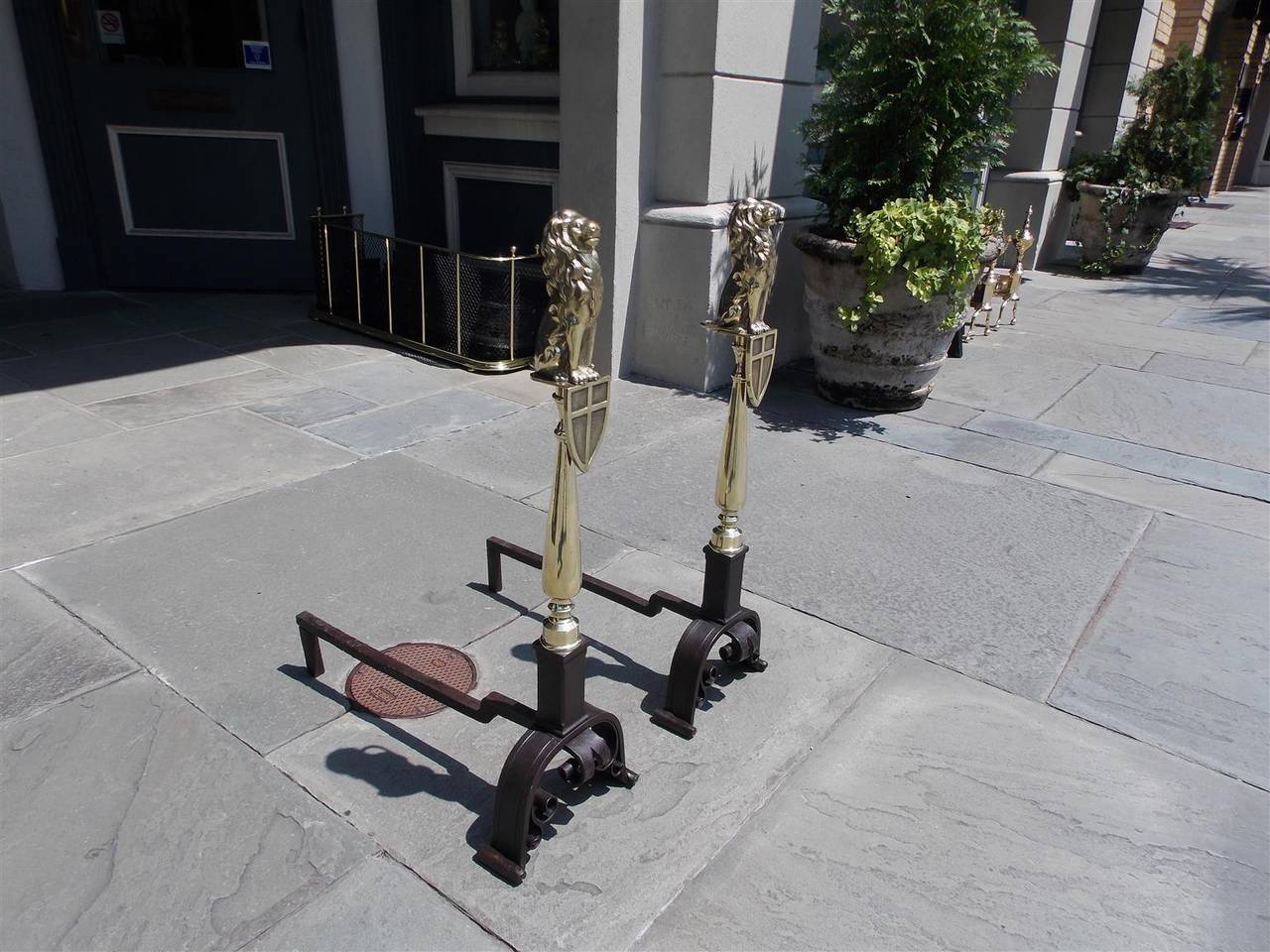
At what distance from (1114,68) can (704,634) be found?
42.4ft

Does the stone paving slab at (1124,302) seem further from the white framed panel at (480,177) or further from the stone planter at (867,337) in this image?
the white framed panel at (480,177)

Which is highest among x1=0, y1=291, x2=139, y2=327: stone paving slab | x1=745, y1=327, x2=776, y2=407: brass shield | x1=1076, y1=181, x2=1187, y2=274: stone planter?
x1=745, y1=327, x2=776, y2=407: brass shield

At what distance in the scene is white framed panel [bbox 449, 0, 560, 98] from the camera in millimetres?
7243

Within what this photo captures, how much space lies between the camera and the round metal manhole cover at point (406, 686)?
305cm

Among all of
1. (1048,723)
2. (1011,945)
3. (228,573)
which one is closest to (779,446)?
(1048,723)

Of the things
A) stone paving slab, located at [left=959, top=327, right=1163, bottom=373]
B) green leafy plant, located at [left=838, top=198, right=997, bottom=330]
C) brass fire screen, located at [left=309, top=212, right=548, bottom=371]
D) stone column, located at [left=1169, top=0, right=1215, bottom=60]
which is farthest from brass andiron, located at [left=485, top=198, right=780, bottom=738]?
stone column, located at [left=1169, top=0, right=1215, bottom=60]

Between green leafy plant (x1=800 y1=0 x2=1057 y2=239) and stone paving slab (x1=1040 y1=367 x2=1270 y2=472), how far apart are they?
1.74 metres

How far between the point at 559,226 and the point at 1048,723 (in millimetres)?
2290

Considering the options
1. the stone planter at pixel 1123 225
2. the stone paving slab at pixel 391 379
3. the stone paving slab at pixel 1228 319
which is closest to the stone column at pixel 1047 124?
the stone planter at pixel 1123 225

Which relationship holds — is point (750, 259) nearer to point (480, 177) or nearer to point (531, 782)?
point (531, 782)

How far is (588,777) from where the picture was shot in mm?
2527

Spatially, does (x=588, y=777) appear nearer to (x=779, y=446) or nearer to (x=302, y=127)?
(x=779, y=446)

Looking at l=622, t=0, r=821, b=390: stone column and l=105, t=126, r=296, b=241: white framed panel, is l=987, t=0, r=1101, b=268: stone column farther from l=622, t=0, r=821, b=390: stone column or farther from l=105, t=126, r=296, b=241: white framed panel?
l=105, t=126, r=296, b=241: white framed panel

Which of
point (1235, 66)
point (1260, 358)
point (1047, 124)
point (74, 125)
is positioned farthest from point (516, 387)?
point (1235, 66)
